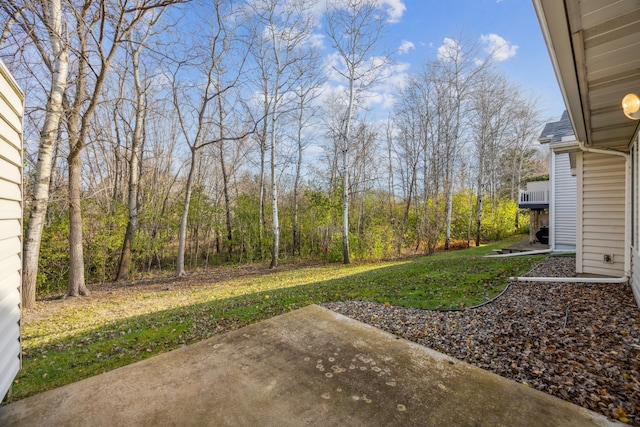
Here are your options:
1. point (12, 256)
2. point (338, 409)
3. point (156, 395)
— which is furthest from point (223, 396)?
point (12, 256)

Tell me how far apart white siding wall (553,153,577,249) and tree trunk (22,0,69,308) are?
1349 centimetres

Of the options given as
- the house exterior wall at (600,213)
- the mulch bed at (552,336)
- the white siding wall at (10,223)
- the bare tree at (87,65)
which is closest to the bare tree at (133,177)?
the bare tree at (87,65)

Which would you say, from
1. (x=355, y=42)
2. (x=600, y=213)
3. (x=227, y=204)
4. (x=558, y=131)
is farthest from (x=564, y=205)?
(x=227, y=204)

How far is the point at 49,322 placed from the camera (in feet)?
13.6

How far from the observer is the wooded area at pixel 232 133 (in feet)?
18.3

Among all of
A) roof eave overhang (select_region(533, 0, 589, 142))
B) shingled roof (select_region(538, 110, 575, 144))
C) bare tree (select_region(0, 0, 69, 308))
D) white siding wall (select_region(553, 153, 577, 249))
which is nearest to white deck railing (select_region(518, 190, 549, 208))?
white siding wall (select_region(553, 153, 577, 249))

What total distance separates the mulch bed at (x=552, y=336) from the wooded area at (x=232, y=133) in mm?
6454

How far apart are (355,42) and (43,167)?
32.0 feet

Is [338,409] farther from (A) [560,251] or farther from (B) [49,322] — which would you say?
(A) [560,251]

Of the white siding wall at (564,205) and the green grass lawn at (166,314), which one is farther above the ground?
the white siding wall at (564,205)

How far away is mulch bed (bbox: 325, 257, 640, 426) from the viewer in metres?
2.01

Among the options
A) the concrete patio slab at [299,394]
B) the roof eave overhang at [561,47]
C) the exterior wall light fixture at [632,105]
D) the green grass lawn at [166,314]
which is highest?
the roof eave overhang at [561,47]

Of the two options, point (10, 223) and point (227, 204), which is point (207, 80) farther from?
point (10, 223)

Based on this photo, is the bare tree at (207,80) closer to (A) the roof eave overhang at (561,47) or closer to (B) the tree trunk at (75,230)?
(B) the tree trunk at (75,230)
